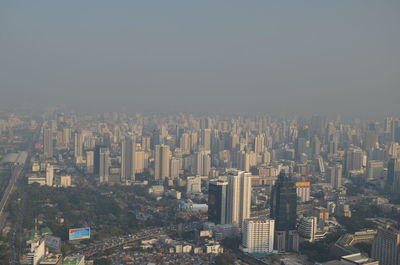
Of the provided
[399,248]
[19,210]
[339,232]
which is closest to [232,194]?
[339,232]

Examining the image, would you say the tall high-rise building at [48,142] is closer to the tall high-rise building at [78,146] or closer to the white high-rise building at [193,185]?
the tall high-rise building at [78,146]

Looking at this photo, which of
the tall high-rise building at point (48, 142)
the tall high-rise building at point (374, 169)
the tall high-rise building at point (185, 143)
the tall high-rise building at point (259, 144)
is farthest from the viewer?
the tall high-rise building at point (185, 143)

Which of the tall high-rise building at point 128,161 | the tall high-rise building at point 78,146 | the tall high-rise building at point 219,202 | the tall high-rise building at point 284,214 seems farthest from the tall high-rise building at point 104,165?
the tall high-rise building at point 284,214

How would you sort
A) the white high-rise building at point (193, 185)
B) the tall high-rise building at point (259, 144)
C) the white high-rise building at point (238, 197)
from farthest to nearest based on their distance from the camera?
the tall high-rise building at point (259, 144)
the white high-rise building at point (193, 185)
the white high-rise building at point (238, 197)

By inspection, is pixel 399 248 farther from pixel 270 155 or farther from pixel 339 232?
pixel 270 155

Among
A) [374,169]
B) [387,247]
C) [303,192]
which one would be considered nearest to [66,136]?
[303,192]

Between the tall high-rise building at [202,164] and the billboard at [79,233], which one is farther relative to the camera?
the tall high-rise building at [202,164]

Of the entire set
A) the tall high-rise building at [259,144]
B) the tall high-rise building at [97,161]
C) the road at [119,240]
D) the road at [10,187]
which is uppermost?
the tall high-rise building at [259,144]

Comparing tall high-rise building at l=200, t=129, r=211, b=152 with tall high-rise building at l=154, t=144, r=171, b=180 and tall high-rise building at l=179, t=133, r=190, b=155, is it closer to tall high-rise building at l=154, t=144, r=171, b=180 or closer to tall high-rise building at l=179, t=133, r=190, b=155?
tall high-rise building at l=179, t=133, r=190, b=155
